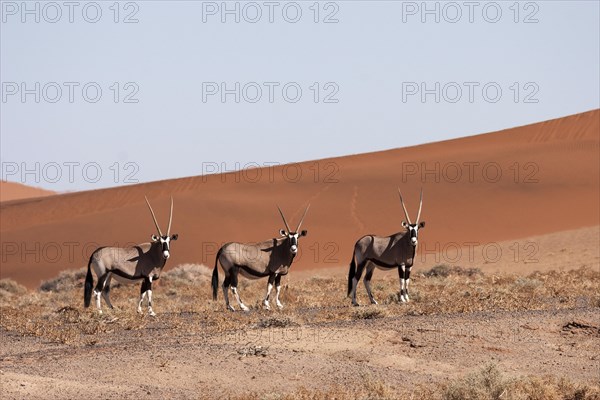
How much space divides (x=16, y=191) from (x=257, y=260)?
481 feet

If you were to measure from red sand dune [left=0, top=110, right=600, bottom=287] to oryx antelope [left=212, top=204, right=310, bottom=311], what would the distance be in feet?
61.8

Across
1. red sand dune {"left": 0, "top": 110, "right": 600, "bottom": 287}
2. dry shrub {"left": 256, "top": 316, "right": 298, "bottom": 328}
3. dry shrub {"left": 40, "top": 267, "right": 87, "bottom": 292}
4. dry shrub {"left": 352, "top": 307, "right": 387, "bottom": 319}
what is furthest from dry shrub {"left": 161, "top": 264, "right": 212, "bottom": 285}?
dry shrub {"left": 256, "top": 316, "right": 298, "bottom": 328}

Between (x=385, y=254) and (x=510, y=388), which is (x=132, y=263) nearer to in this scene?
(x=385, y=254)

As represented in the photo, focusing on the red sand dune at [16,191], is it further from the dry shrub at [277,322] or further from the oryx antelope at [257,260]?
the dry shrub at [277,322]

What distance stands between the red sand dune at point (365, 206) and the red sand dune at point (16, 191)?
92.7 m

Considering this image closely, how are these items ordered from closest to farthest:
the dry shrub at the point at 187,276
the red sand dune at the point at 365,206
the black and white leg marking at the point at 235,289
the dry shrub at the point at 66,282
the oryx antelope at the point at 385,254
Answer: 1. the black and white leg marking at the point at 235,289
2. the oryx antelope at the point at 385,254
3. the dry shrub at the point at 187,276
4. the dry shrub at the point at 66,282
5. the red sand dune at the point at 365,206

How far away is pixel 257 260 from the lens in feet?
70.1

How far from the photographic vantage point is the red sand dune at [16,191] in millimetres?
156250

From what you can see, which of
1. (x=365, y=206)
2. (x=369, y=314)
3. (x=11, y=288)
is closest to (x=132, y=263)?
(x=369, y=314)

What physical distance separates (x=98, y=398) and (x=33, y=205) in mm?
64048

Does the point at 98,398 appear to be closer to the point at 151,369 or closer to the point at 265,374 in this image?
the point at 151,369

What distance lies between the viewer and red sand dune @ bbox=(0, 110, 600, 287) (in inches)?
1751

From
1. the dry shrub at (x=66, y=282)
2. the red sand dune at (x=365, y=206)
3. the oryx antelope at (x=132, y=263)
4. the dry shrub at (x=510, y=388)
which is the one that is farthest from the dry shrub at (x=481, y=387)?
the red sand dune at (x=365, y=206)

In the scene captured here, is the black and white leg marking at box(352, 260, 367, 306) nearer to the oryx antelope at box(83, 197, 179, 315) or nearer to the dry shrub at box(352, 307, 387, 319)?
the dry shrub at box(352, 307, 387, 319)
